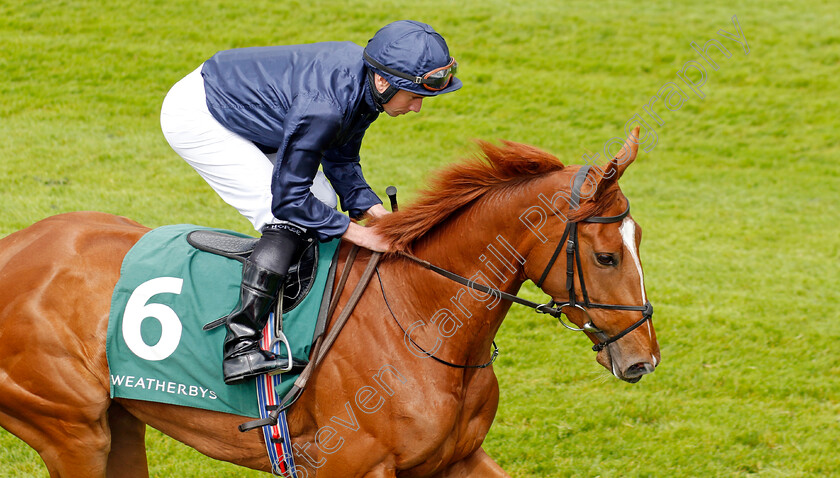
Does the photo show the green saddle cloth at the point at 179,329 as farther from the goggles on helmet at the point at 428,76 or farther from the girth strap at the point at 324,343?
the goggles on helmet at the point at 428,76

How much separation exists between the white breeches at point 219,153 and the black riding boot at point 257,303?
123 mm

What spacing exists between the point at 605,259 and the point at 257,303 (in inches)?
53.8

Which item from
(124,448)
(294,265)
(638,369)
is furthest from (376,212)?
(124,448)

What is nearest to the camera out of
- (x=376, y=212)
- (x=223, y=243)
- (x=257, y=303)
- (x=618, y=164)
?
(x=618, y=164)

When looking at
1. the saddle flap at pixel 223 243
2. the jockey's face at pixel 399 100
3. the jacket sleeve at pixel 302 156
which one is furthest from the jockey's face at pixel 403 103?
the saddle flap at pixel 223 243

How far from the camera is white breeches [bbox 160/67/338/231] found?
11.3ft

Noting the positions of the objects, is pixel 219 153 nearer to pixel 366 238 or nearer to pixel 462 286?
pixel 366 238

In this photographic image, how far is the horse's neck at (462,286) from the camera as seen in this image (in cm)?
331

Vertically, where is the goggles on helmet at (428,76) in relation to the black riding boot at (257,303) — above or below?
above

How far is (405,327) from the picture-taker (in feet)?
11.2

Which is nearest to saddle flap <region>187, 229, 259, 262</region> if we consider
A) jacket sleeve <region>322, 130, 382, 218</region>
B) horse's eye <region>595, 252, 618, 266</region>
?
jacket sleeve <region>322, 130, 382, 218</region>

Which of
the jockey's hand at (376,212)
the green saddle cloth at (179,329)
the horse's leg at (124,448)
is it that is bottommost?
the horse's leg at (124,448)

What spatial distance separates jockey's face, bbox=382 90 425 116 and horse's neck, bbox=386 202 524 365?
498 mm

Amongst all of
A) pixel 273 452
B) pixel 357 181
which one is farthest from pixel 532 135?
pixel 273 452
